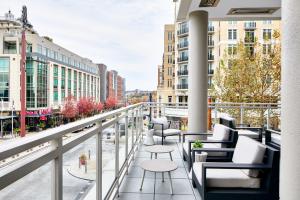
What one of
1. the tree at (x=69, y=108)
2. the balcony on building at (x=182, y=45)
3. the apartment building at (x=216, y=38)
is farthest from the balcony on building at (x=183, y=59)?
the tree at (x=69, y=108)

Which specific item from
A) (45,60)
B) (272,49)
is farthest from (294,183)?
(45,60)

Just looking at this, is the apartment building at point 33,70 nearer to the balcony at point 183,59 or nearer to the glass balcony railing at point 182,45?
the balcony at point 183,59

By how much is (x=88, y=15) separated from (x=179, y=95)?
34276 mm

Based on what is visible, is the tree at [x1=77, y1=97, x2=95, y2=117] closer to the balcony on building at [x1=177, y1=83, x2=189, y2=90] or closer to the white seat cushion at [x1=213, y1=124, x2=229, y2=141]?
the balcony on building at [x1=177, y1=83, x2=189, y2=90]

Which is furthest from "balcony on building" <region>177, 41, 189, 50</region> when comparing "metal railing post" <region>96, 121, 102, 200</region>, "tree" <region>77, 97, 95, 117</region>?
"metal railing post" <region>96, 121, 102, 200</region>

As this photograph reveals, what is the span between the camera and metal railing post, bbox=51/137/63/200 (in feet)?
4.54

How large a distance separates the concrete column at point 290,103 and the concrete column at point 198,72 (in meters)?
4.36

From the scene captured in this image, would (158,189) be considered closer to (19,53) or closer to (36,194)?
(36,194)

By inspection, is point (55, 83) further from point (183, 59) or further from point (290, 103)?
point (290, 103)

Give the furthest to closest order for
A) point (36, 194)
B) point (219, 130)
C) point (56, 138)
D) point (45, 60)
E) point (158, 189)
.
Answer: point (45, 60) < point (219, 130) < point (158, 189) < point (56, 138) < point (36, 194)

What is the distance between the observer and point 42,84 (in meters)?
36.2

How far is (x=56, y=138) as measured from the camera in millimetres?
1368

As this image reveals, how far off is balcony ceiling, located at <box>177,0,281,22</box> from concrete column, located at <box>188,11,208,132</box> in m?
0.34

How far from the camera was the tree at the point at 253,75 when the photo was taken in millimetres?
12141
